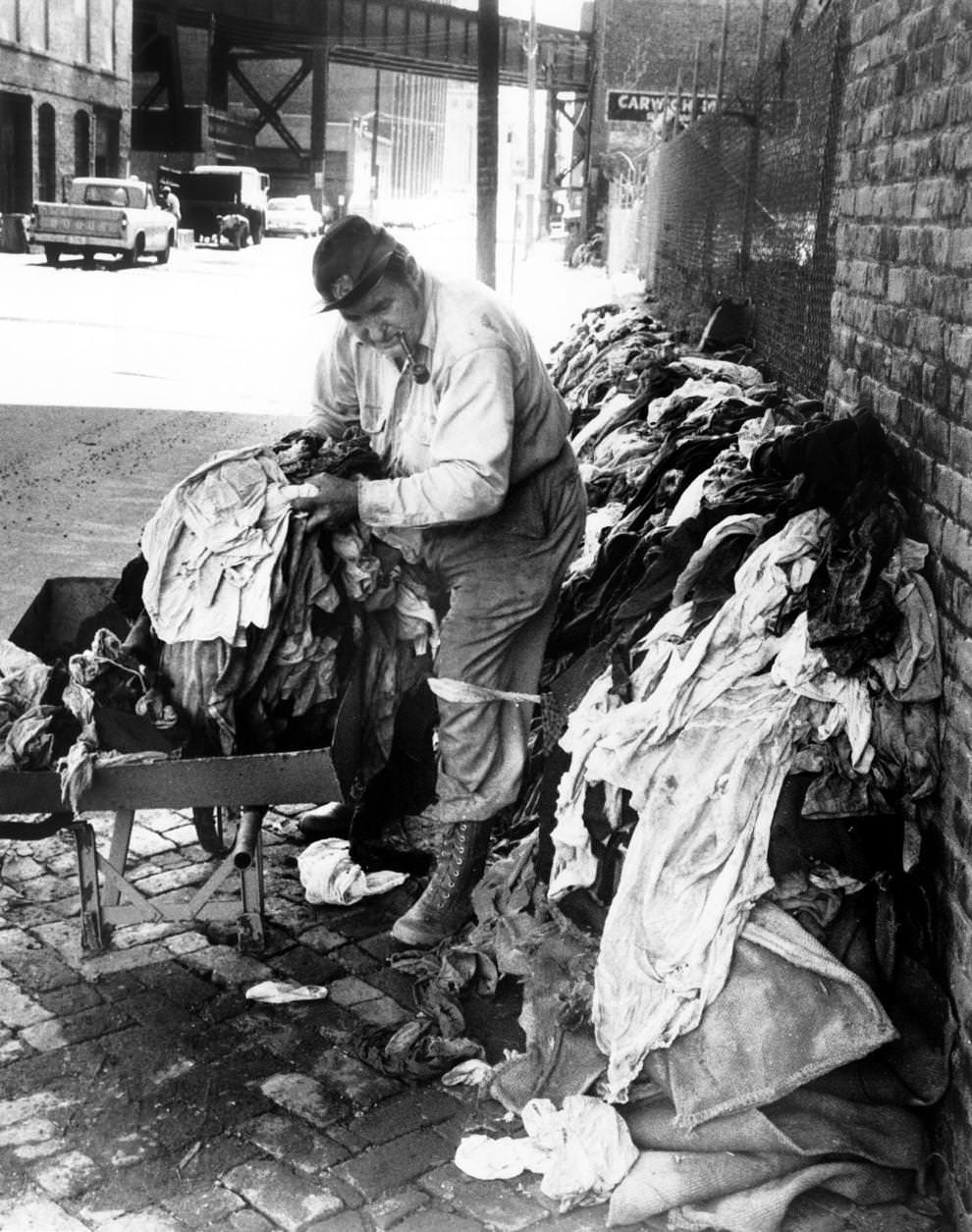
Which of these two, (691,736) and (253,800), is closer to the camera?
(691,736)

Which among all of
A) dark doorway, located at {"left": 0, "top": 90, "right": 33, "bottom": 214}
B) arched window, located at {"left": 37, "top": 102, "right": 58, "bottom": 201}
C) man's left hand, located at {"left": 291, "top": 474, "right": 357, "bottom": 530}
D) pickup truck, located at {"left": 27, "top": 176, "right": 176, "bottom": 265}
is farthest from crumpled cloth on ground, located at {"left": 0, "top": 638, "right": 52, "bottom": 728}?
arched window, located at {"left": 37, "top": 102, "right": 58, "bottom": 201}

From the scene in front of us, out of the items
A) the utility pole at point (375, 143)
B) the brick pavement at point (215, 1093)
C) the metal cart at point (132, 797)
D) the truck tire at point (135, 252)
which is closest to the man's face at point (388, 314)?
the metal cart at point (132, 797)

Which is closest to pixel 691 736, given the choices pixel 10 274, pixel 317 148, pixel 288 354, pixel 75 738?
pixel 75 738

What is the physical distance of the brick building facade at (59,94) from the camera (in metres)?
40.1

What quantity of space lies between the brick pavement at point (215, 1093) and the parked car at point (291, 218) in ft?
169

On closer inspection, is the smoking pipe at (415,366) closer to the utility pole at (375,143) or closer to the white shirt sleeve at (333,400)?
the white shirt sleeve at (333,400)

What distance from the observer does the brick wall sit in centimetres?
318

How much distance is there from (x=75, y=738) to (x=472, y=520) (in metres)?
1.26

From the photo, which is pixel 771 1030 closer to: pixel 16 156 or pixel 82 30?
pixel 16 156

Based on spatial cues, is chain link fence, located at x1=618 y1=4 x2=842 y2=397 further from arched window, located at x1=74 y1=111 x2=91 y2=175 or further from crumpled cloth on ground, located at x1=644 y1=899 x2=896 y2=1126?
arched window, located at x1=74 y1=111 x2=91 y2=175

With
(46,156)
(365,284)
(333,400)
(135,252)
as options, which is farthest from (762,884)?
(46,156)

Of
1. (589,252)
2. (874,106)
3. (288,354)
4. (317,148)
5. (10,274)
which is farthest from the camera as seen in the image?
(317,148)

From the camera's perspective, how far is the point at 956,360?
330 cm

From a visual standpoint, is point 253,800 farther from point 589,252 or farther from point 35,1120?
point 589,252
